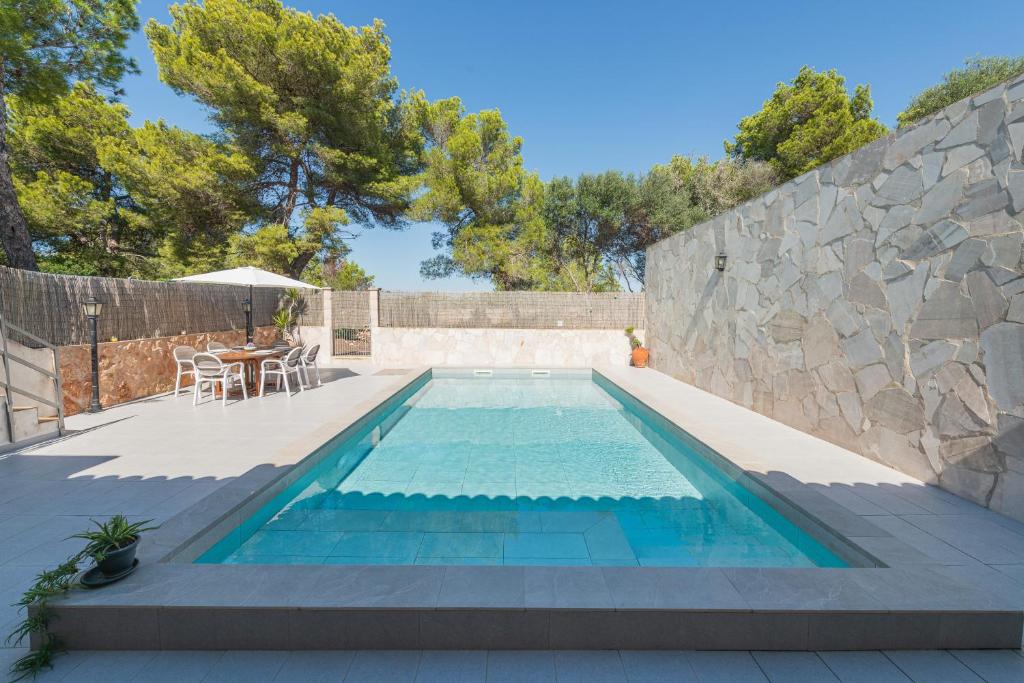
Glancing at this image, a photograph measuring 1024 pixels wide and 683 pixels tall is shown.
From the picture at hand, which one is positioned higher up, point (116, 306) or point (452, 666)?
point (116, 306)

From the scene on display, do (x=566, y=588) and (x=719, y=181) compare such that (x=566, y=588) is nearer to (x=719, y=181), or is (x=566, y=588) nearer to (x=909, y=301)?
(x=909, y=301)

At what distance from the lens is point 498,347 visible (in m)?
12.5

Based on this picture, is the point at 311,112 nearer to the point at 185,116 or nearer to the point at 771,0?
the point at 185,116

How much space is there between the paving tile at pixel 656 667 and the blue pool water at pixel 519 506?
2.93 ft

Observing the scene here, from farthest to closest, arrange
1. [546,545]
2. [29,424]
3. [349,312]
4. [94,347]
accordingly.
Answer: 1. [349,312]
2. [94,347]
3. [29,424]
4. [546,545]

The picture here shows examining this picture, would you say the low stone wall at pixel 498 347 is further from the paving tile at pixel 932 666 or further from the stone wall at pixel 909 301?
the paving tile at pixel 932 666

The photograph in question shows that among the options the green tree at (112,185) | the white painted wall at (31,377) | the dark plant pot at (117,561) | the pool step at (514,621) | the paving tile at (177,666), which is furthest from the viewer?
the green tree at (112,185)

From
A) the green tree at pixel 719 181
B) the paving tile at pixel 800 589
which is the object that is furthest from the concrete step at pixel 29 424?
the green tree at pixel 719 181

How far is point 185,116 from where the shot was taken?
12969 mm

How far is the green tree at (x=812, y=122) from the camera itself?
16.7m

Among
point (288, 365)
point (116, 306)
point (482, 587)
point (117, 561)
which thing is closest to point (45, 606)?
point (117, 561)

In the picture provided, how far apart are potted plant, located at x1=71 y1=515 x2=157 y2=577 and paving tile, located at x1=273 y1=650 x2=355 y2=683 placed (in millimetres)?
974

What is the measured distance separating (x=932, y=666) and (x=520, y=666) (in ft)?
6.11

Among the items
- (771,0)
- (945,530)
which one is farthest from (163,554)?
(771,0)
